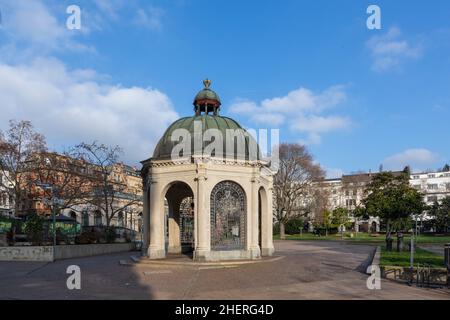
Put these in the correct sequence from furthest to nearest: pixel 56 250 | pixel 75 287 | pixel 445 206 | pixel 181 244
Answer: pixel 445 206
pixel 181 244
pixel 56 250
pixel 75 287

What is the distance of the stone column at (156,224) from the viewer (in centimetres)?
2345

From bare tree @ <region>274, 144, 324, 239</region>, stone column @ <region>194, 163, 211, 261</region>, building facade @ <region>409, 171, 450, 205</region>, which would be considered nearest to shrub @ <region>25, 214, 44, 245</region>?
stone column @ <region>194, 163, 211, 261</region>

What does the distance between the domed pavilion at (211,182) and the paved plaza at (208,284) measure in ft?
7.95

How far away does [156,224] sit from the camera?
2347cm

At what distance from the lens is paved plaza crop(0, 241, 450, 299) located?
1240 centimetres

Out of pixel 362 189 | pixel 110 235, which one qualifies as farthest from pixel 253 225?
pixel 362 189

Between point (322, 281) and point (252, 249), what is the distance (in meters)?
8.00

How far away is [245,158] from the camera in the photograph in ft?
77.7

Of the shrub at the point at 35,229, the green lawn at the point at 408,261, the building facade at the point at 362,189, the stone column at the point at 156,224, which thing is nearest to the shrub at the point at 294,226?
the building facade at the point at 362,189

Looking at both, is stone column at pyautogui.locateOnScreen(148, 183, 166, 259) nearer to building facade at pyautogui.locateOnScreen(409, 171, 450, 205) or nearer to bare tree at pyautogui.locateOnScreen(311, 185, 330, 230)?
bare tree at pyautogui.locateOnScreen(311, 185, 330, 230)

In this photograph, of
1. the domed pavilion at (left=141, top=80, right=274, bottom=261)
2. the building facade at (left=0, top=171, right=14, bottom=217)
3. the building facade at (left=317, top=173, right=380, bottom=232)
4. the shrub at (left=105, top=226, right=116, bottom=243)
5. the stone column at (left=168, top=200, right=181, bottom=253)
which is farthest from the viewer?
the building facade at (left=317, top=173, right=380, bottom=232)

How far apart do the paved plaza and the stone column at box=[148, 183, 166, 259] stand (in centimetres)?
303
